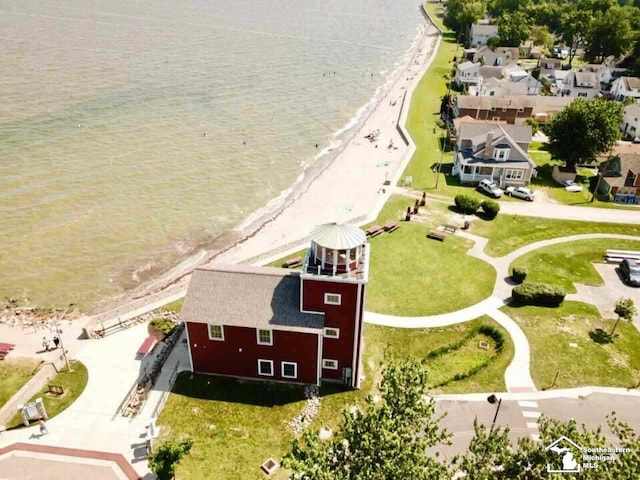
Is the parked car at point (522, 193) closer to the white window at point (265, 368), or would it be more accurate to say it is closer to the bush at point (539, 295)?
the bush at point (539, 295)

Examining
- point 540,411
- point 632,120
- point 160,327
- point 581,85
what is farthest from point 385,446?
point 581,85

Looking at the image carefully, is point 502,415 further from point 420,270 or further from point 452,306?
point 420,270

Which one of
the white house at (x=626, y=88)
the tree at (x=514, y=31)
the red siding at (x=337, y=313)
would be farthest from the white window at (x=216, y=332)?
the tree at (x=514, y=31)

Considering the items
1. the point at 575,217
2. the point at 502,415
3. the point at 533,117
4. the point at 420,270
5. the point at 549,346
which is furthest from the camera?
the point at 533,117

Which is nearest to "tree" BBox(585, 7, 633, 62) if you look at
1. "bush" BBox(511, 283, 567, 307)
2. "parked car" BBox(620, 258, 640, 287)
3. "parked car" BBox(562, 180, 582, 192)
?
"parked car" BBox(562, 180, 582, 192)

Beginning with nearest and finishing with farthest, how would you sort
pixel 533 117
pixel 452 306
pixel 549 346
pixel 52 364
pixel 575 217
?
1. pixel 52 364
2. pixel 549 346
3. pixel 452 306
4. pixel 575 217
5. pixel 533 117

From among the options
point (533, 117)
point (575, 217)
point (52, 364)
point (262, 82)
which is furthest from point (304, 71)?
point (52, 364)

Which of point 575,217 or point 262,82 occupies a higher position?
point 262,82

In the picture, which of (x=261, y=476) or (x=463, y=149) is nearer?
(x=261, y=476)
